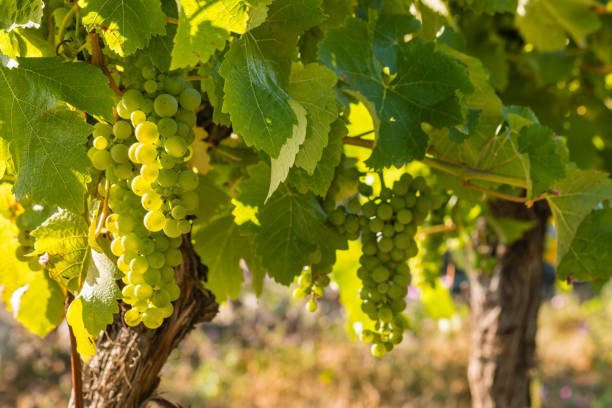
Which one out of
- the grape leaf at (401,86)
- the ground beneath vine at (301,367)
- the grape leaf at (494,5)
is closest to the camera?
the grape leaf at (401,86)

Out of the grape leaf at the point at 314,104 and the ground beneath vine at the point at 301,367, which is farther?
the ground beneath vine at the point at 301,367

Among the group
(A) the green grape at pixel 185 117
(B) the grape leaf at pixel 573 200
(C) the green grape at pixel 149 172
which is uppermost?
(A) the green grape at pixel 185 117

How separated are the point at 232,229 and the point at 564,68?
145 centimetres

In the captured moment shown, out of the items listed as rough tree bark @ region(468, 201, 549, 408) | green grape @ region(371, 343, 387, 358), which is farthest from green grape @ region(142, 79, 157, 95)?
rough tree bark @ region(468, 201, 549, 408)

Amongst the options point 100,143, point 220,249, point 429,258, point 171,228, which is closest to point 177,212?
point 171,228

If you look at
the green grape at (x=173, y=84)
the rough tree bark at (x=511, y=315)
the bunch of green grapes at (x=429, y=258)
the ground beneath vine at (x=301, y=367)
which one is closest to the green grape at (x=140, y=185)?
the green grape at (x=173, y=84)

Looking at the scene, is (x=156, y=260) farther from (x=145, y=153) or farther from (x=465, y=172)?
(x=465, y=172)

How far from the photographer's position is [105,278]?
65cm

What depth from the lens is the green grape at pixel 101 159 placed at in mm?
613

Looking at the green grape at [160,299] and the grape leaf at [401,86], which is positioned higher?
the grape leaf at [401,86]

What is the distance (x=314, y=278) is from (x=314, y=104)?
12.2 inches

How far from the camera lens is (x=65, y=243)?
2.23 feet

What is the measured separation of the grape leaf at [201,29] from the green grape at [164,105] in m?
0.08

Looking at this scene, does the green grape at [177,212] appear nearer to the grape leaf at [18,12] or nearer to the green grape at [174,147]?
the green grape at [174,147]
